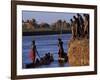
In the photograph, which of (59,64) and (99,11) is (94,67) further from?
(99,11)

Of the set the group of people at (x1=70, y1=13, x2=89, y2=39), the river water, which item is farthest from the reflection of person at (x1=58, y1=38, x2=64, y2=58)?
the group of people at (x1=70, y1=13, x2=89, y2=39)

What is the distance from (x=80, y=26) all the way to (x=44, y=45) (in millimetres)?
425

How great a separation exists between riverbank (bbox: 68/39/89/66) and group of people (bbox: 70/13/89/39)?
5cm

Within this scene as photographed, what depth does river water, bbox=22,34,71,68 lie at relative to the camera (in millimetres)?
2112

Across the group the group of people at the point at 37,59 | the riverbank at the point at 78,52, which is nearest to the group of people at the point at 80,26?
the riverbank at the point at 78,52

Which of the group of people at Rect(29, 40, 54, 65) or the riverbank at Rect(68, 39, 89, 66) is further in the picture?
the riverbank at Rect(68, 39, 89, 66)

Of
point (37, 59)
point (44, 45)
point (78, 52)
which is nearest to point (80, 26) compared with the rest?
point (78, 52)

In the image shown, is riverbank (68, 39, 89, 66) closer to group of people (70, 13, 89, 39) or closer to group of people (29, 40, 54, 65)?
group of people (70, 13, 89, 39)

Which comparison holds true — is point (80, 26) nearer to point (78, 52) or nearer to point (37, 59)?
point (78, 52)

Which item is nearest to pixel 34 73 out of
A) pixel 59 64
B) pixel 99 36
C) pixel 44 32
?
pixel 59 64

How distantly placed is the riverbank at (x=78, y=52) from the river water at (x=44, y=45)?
0.06 metres

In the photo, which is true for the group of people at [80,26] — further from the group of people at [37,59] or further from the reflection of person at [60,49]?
the group of people at [37,59]

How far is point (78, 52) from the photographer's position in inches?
90.7

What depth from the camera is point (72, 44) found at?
228 cm
